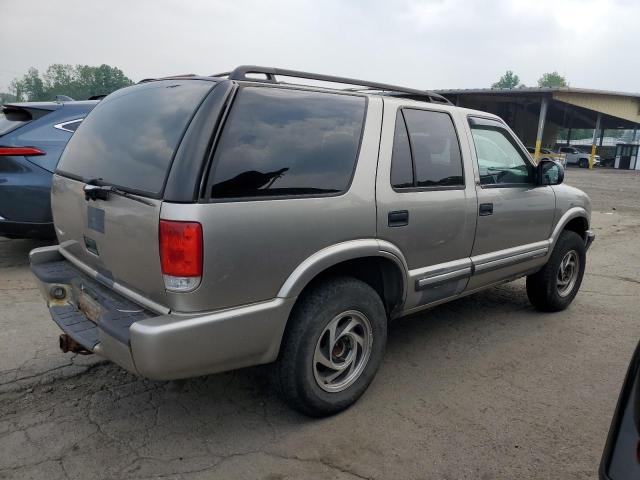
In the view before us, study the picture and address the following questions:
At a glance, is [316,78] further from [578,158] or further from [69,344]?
[578,158]

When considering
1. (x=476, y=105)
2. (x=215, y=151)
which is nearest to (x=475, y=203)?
(x=215, y=151)

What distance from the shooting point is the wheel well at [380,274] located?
294 centimetres

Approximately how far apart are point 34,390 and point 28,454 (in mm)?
696

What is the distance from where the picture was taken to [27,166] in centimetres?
502

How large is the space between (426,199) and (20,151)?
13.8 feet

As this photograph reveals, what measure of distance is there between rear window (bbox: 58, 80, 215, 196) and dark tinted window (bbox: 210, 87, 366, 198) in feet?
0.79

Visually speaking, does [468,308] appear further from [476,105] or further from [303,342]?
[476,105]

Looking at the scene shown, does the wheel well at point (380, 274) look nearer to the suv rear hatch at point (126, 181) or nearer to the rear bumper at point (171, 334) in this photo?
the rear bumper at point (171, 334)

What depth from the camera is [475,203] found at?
11.5ft

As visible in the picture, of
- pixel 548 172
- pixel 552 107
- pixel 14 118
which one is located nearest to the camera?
pixel 548 172

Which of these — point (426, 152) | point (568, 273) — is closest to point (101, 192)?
point (426, 152)

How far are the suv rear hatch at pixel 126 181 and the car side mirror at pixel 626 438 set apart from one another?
6.00ft

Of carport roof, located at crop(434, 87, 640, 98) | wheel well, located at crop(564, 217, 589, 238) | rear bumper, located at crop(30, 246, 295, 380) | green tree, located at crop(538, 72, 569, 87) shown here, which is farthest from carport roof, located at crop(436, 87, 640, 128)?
green tree, located at crop(538, 72, 569, 87)

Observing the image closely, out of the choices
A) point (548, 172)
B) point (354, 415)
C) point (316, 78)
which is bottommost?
point (354, 415)
